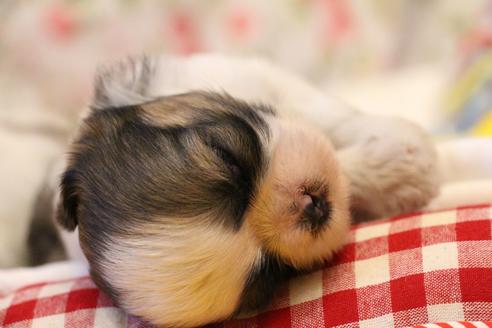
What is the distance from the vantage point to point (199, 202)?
0.93m

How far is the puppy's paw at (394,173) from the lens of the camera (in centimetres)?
123

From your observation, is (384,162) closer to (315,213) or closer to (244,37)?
(315,213)

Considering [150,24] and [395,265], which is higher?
[150,24]

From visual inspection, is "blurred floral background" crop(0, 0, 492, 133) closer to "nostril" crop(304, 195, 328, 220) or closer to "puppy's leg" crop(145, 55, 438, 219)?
"puppy's leg" crop(145, 55, 438, 219)

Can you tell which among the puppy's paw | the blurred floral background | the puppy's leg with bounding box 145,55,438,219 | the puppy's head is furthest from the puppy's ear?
the blurred floral background

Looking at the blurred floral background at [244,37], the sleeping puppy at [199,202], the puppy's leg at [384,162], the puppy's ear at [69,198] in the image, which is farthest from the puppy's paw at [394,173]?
the blurred floral background at [244,37]

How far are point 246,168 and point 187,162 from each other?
0.09 m

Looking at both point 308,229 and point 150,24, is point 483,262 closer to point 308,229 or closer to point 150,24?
point 308,229

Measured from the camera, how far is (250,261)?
0.96 meters

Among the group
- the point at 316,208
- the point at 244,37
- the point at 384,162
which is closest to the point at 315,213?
the point at 316,208

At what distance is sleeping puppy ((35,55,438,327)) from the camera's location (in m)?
0.92

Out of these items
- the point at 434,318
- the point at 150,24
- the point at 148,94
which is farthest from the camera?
the point at 150,24

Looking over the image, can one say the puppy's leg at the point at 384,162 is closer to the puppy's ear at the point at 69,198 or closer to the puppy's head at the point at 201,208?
the puppy's head at the point at 201,208

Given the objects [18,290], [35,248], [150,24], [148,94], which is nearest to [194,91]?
[148,94]
